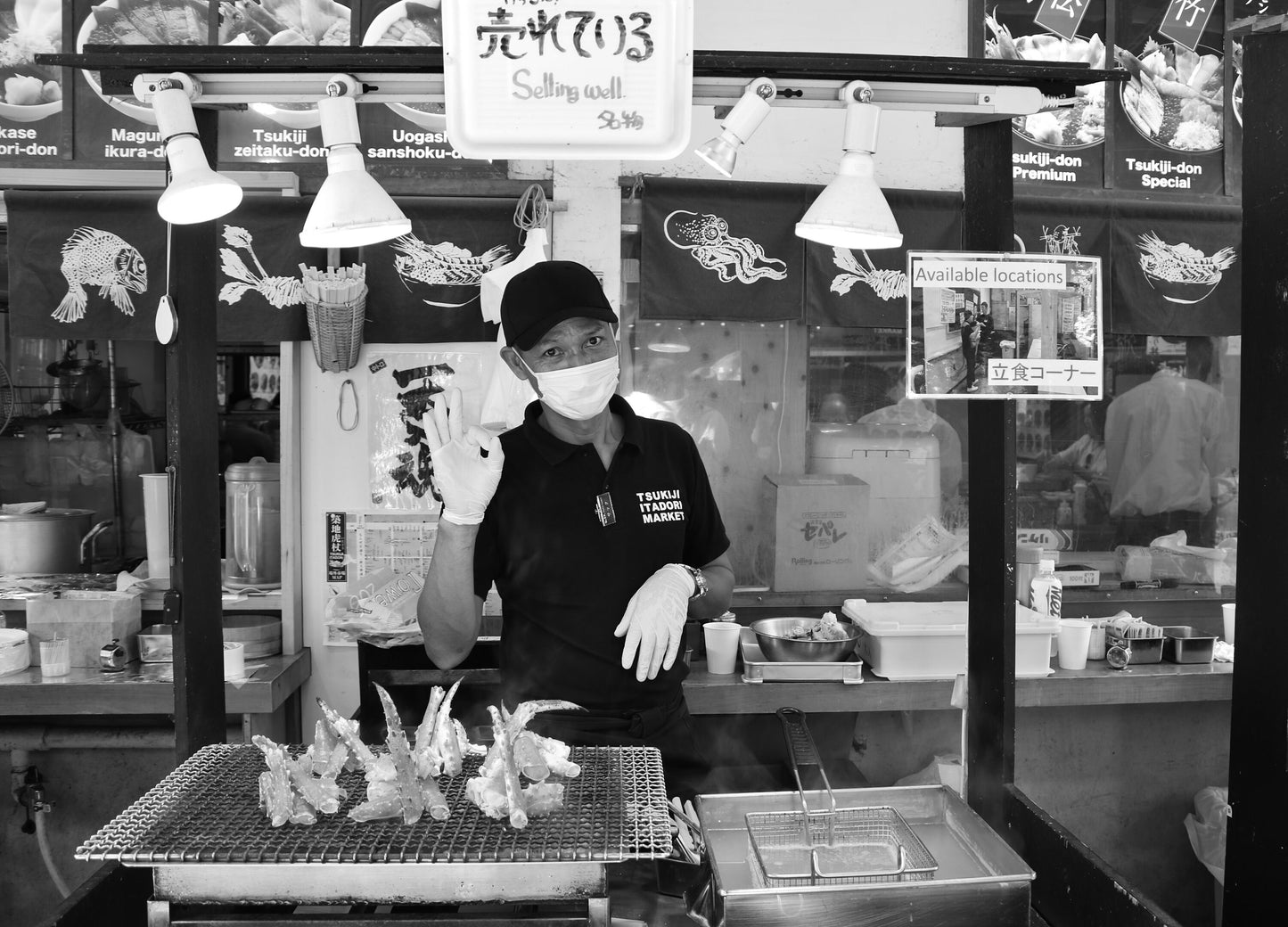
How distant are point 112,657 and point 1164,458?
17.7 ft

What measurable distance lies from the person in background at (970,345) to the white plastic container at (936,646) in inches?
75.2

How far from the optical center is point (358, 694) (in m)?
4.57

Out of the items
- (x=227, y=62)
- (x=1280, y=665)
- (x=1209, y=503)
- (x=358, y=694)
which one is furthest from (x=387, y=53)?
(x=1209, y=503)

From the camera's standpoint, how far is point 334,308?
4.12m

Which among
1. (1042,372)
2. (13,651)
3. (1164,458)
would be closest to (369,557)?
(13,651)

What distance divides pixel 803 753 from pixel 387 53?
5.62 feet

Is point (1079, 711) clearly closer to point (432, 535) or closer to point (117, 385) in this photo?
point (432, 535)

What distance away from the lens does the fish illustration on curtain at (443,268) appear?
14.3 ft

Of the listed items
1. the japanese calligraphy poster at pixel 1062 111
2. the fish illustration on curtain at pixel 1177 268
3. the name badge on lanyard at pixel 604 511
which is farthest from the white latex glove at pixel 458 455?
the fish illustration on curtain at pixel 1177 268

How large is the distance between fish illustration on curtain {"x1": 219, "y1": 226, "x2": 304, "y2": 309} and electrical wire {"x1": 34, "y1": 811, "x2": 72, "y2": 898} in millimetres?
2390

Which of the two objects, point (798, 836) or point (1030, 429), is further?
point (1030, 429)

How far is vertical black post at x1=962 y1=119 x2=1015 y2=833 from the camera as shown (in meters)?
2.38

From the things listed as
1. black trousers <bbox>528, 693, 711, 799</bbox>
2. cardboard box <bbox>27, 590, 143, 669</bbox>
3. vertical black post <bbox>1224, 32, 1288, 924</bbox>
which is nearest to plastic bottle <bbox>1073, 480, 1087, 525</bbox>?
black trousers <bbox>528, 693, 711, 799</bbox>

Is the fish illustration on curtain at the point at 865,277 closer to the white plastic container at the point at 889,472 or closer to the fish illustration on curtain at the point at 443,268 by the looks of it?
the white plastic container at the point at 889,472
